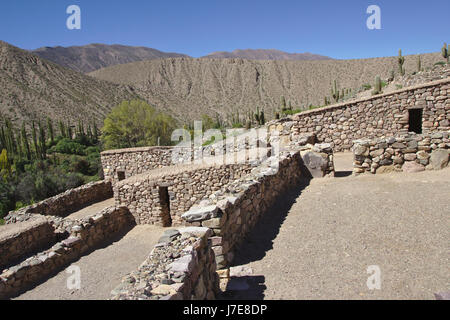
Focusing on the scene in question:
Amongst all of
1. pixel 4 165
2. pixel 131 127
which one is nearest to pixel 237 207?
pixel 131 127

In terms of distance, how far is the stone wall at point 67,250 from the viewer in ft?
23.1

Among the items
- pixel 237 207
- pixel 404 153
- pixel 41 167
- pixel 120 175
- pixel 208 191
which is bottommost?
pixel 41 167

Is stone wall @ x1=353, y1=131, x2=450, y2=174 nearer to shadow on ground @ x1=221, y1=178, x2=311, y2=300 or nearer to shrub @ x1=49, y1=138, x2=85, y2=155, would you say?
shadow on ground @ x1=221, y1=178, x2=311, y2=300

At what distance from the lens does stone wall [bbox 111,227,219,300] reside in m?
2.47

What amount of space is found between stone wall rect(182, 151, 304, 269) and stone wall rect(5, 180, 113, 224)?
1025 cm

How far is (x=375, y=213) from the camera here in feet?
16.7

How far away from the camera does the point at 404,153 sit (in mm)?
7031

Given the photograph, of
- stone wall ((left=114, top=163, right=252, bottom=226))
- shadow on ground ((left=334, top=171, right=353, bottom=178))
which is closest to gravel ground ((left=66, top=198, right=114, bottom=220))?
stone wall ((left=114, top=163, right=252, bottom=226))

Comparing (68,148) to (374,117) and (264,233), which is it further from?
(264,233)

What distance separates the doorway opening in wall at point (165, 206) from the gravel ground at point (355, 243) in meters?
5.46

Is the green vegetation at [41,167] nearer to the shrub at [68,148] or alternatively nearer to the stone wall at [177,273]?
the shrub at [68,148]

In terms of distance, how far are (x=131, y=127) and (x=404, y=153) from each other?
86.7ft

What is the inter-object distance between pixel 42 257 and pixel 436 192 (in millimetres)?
9335

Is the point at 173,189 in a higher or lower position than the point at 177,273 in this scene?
lower
